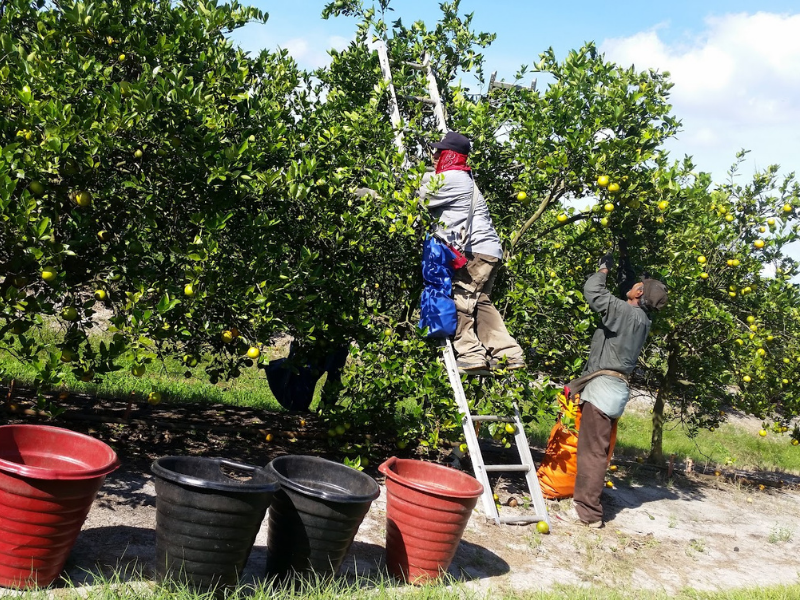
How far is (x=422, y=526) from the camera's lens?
392cm

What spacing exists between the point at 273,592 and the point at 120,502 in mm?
1414

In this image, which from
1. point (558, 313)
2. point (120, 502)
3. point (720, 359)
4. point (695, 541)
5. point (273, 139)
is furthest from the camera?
point (720, 359)

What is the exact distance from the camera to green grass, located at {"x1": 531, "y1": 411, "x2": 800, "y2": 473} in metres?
10.5

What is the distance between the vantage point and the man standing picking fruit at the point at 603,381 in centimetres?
560

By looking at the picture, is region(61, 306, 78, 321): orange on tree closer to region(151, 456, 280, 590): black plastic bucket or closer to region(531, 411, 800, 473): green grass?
region(151, 456, 280, 590): black plastic bucket

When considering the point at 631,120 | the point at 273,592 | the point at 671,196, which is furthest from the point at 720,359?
the point at 273,592

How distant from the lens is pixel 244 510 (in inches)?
127

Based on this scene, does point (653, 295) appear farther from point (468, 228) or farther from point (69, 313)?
point (69, 313)

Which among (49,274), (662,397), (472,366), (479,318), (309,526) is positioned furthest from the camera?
(662,397)

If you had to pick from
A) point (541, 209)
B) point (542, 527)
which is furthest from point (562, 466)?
point (541, 209)

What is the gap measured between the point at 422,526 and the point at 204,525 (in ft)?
4.03

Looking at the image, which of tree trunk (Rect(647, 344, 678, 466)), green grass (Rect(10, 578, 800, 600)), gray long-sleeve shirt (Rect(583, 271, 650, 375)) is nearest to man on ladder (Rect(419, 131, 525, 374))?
gray long-sleeve shirt (Rect(583, 271, 650, 375))

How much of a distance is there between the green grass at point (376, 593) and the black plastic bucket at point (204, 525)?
0.09 meters

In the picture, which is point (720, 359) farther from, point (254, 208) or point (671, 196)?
point (254, 208)
